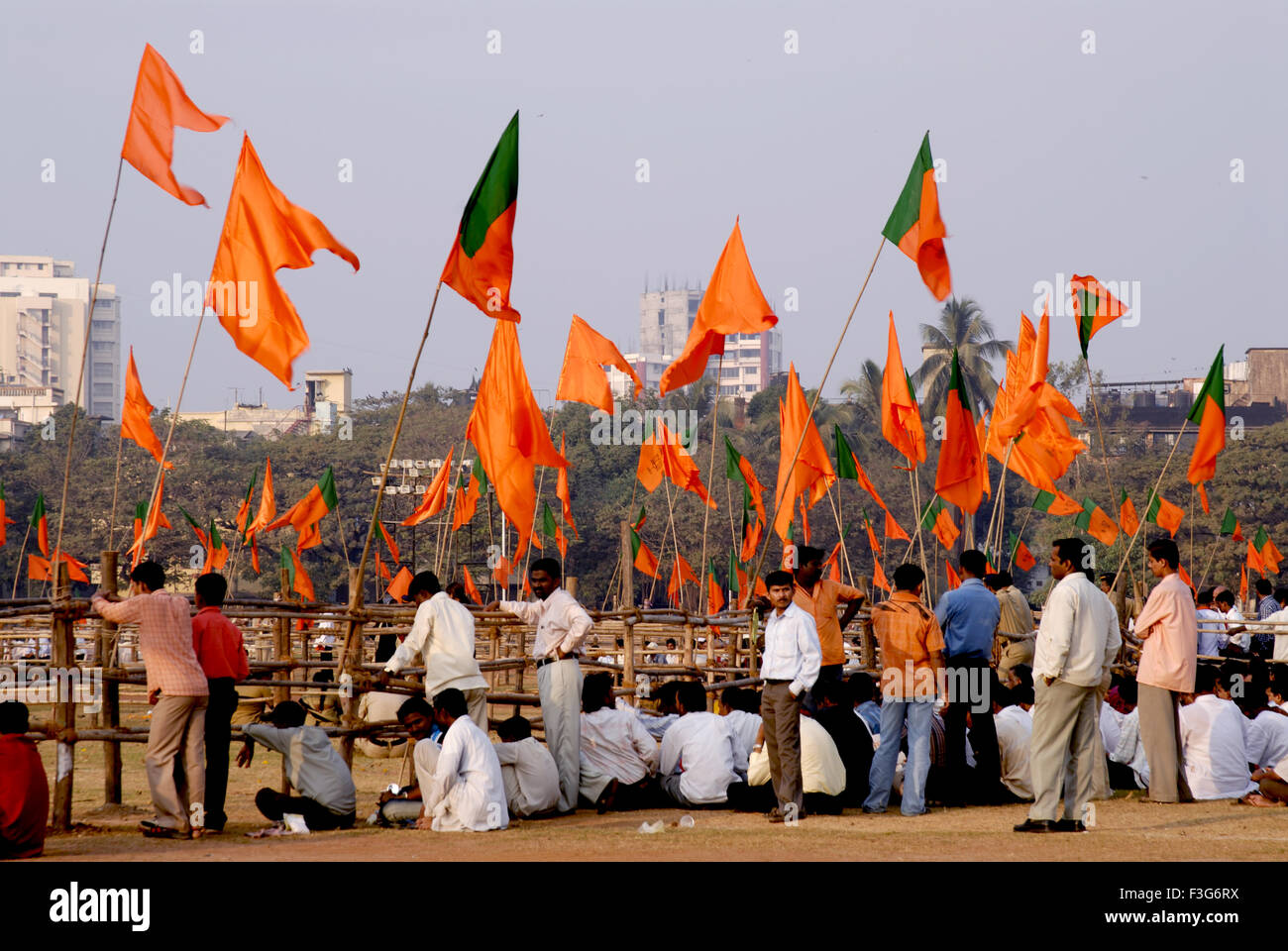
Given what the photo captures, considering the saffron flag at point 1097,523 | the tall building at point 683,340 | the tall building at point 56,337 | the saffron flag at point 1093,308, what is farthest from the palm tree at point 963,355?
the tall building at point 683,340

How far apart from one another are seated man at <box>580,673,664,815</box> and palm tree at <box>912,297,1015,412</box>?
124 feet

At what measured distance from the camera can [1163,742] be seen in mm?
8805

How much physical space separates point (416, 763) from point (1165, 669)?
4536 mm

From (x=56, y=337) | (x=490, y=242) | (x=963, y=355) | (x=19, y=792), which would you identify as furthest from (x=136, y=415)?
(x=56, y=337)

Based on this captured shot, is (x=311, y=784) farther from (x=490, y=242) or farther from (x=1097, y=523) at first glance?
(x=1097, y=523)

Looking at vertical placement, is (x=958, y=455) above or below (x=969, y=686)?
above

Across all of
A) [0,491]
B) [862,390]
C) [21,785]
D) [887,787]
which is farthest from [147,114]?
[862,390]

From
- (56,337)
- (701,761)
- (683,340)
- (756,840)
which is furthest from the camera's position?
(683,340)

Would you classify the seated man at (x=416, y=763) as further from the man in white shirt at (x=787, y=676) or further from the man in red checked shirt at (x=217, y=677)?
the man in white shirt at (x=787, y=676)

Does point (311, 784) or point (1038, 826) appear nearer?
point (1038, 826)

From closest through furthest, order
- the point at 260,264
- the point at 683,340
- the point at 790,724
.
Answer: the point at 790,724
the point at 260,264
the point at 683,340

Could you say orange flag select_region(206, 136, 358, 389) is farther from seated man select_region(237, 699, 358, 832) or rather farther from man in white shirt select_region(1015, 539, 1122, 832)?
man in white shirt select_region(1015, 539, 1122, 832)
